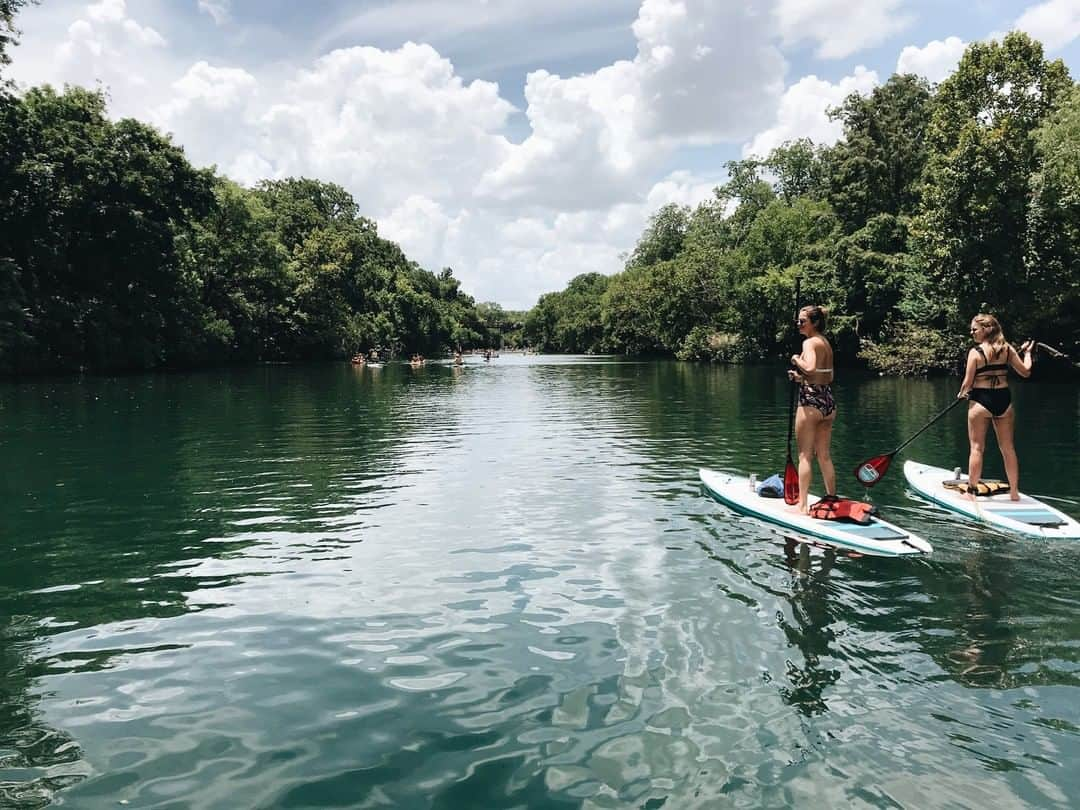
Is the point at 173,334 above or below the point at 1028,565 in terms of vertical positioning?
above

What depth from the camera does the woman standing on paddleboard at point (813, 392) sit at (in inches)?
384

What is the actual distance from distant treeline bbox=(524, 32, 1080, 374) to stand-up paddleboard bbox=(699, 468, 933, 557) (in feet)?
91.4

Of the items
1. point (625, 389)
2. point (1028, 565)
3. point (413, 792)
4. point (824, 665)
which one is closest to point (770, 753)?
point (824, 665)

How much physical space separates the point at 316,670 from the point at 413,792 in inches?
83.9

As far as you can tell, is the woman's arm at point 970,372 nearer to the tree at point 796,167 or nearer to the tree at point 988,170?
the tree at point 988,170

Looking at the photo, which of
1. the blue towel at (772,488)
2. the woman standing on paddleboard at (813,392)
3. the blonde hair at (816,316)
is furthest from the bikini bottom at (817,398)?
the blue towel at (772,488)

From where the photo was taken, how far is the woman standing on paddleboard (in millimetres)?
9758

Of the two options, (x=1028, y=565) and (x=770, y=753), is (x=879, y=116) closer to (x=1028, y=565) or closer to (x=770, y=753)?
(x=1028, y=565)

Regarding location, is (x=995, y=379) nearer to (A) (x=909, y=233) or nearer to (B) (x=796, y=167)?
(A) (x=909, y=233)

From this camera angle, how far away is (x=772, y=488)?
11664mm

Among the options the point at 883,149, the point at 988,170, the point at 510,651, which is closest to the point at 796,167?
the point at 883,149

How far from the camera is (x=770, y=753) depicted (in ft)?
16.4

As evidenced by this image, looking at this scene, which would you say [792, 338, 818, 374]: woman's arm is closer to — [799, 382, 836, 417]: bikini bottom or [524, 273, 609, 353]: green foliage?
[799, 382, 836, 417]: bikini bottom

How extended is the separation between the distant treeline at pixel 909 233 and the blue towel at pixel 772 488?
90.0ft
